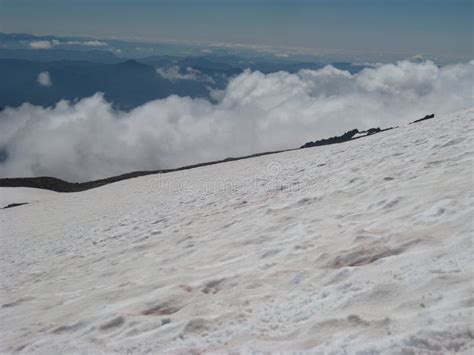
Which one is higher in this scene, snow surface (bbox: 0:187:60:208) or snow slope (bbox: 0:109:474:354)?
snow slope (bbox: 0:109:474:354)

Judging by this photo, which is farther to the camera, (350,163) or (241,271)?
(350,163)

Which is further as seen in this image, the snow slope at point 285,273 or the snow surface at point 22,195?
the snow surface at point 22,195

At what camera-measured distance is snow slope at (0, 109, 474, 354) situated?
13.6 feet

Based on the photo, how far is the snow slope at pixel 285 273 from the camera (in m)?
4.15

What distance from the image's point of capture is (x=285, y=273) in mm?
6020

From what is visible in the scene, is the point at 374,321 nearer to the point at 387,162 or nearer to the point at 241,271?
the point at 241,271

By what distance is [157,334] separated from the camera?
5.17 metres

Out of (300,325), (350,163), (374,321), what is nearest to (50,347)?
(300,325)

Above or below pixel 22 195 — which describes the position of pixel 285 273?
above

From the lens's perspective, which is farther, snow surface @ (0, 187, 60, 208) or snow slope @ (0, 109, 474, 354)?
snow surface @ (0, 187, 60, 208)

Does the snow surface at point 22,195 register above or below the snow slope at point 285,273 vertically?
below

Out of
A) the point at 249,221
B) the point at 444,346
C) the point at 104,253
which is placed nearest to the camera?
the point at 444,346

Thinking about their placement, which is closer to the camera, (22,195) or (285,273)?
(285,273)

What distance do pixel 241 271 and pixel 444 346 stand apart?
3.60 metres
